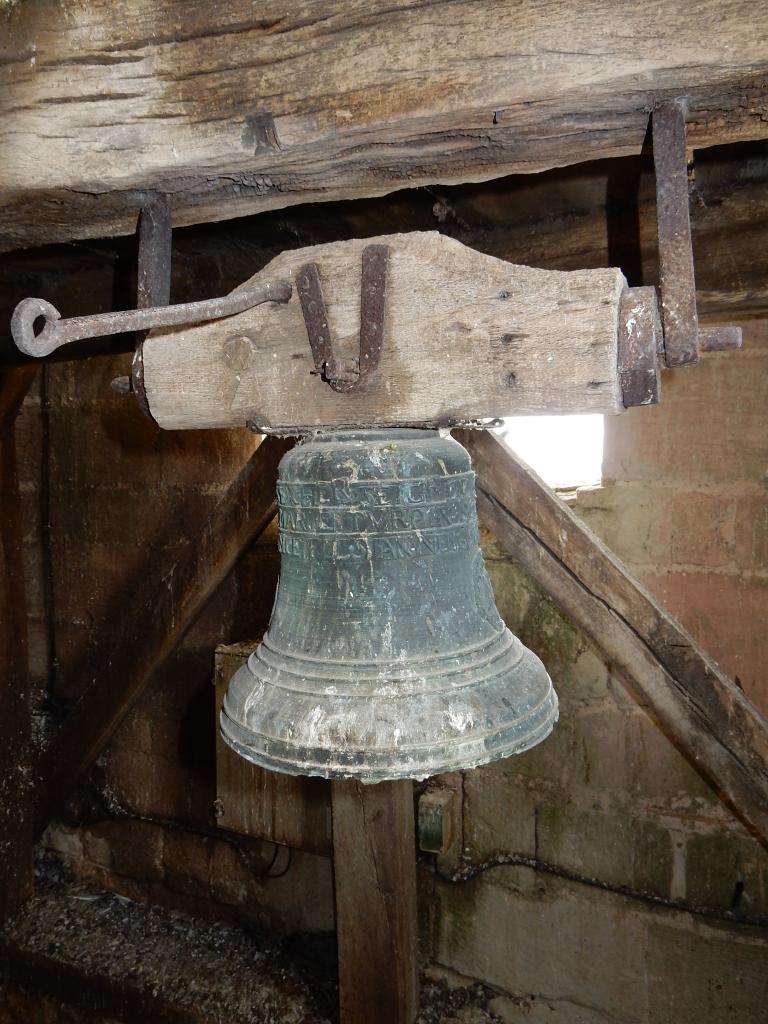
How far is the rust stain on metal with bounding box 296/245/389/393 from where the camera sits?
106cm

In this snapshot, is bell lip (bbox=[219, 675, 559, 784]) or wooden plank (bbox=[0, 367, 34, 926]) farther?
wooden plank (bbox=[0, 367, 34, 926])

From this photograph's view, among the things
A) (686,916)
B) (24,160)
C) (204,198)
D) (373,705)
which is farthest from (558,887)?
(24,160)

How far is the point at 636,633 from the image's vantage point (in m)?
1.96

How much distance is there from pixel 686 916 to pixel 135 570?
8.20 ft

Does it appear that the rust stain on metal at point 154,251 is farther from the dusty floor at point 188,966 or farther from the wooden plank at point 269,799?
the dusty floor at point 188,966

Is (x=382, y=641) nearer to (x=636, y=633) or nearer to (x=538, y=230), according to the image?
(x=636, y=633)

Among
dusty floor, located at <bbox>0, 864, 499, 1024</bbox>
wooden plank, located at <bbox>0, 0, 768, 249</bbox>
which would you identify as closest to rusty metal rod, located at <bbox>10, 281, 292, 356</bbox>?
wooden plank, located at <bbox>0, 0, 768, 249</bbox>

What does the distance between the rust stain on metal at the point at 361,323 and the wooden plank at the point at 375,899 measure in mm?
1614

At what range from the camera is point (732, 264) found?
5.43ft

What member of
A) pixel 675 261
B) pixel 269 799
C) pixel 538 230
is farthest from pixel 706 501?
pixel 269 799

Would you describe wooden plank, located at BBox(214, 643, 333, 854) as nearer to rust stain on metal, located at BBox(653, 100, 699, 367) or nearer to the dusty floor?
the dusty floor

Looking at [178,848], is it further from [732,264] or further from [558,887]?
[732,264]

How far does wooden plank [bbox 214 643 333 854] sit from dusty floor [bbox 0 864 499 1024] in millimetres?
625

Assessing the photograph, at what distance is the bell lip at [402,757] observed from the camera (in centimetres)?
102
